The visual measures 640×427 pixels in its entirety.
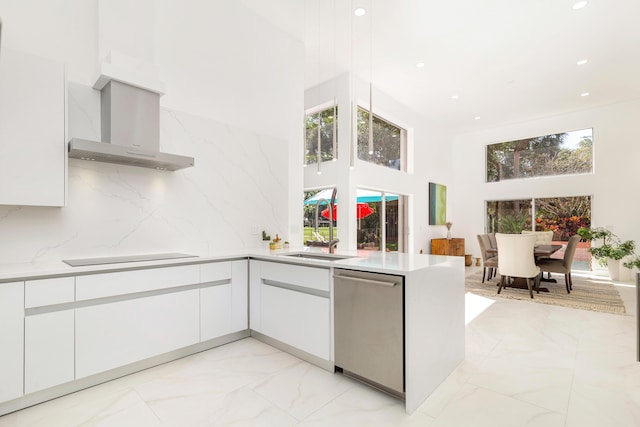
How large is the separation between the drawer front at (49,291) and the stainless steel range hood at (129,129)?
92cm

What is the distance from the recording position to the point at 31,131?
2102 mm

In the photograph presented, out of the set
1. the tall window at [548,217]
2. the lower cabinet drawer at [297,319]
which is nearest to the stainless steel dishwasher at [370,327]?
the lower cabinet drawer at [297,319]

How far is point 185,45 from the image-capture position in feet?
10.6

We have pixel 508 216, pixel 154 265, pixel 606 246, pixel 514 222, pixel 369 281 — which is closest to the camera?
pixel 369 281

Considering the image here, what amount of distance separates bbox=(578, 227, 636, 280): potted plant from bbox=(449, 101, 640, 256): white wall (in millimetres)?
285

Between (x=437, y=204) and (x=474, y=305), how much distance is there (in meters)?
4.26

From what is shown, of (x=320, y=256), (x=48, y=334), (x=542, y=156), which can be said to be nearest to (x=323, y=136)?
(x=320, y=256)

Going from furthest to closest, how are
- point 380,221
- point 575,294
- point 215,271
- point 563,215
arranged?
1. point 563,215
2. point 380,221
3. point 575,294
4. point 215,271

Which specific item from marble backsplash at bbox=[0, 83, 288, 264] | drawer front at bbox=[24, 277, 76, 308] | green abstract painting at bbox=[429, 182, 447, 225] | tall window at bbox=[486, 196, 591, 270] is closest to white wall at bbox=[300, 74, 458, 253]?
green abstract painting at bbox=[429, 182, 447, 225]

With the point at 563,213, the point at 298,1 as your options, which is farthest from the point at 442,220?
the point at 298,1

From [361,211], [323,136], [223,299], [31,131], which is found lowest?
[223,299]

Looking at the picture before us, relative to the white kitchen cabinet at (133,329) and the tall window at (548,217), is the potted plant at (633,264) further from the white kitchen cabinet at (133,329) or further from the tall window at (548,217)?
the white kitchen cabinet at (133,329)

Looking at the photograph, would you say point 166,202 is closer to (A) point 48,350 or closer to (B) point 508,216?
(A) point 48,350

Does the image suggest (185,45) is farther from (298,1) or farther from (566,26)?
(566,26)
